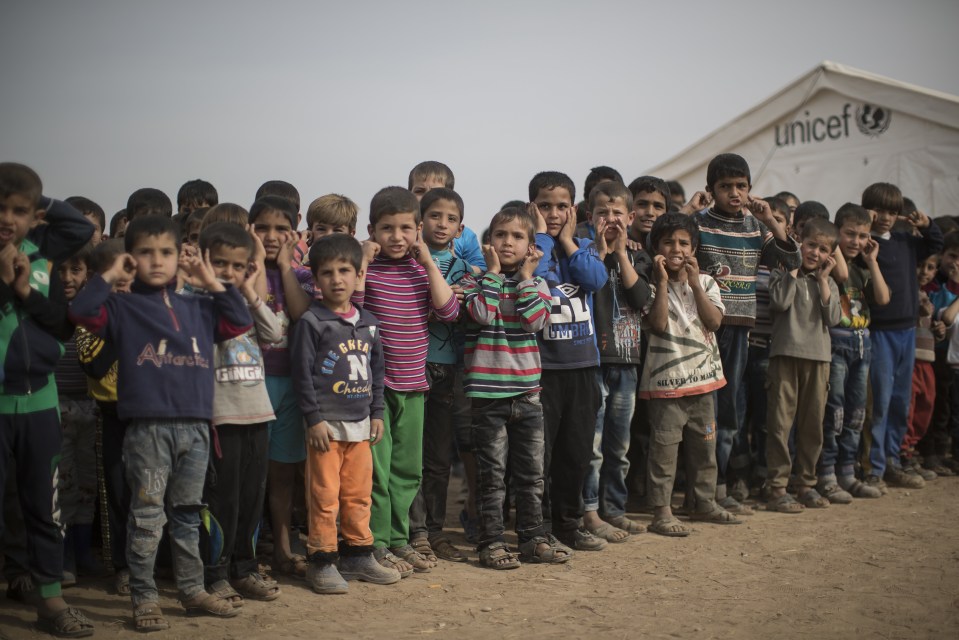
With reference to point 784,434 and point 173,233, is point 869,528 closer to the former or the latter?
point 784,434

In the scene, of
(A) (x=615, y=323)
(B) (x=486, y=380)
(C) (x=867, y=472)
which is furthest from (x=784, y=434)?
(B) (x=486, y=380)

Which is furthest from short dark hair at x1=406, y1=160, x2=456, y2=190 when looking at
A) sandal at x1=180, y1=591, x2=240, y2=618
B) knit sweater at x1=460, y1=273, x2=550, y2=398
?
sandal at x1=180, y1=591, x2=240, y2=618

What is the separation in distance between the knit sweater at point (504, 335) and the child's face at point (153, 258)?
1654mm

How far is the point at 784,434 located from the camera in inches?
256

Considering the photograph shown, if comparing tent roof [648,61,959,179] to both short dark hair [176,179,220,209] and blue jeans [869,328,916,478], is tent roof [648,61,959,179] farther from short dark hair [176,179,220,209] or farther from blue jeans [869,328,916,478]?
short dark hair [176,179,220,209]

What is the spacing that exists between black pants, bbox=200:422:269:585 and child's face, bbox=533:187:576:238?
7.37ft

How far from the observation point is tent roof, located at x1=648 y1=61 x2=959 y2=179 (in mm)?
10203

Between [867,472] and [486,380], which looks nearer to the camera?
[486,380]

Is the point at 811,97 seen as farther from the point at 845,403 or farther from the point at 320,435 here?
the point at 320,435

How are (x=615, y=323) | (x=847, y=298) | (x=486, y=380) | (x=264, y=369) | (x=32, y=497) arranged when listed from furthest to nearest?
1. (x=847, y=298)
2. (x=615, y=323)
3. (x=486, y=380)
4. (x=264, y=369)
5. (x=32, y=497)

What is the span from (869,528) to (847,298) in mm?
1804

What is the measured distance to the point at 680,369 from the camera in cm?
595

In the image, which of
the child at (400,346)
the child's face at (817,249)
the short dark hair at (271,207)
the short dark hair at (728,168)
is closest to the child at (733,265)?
the short dark hair at (728,168)

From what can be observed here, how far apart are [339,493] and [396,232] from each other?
1419 millimetres
